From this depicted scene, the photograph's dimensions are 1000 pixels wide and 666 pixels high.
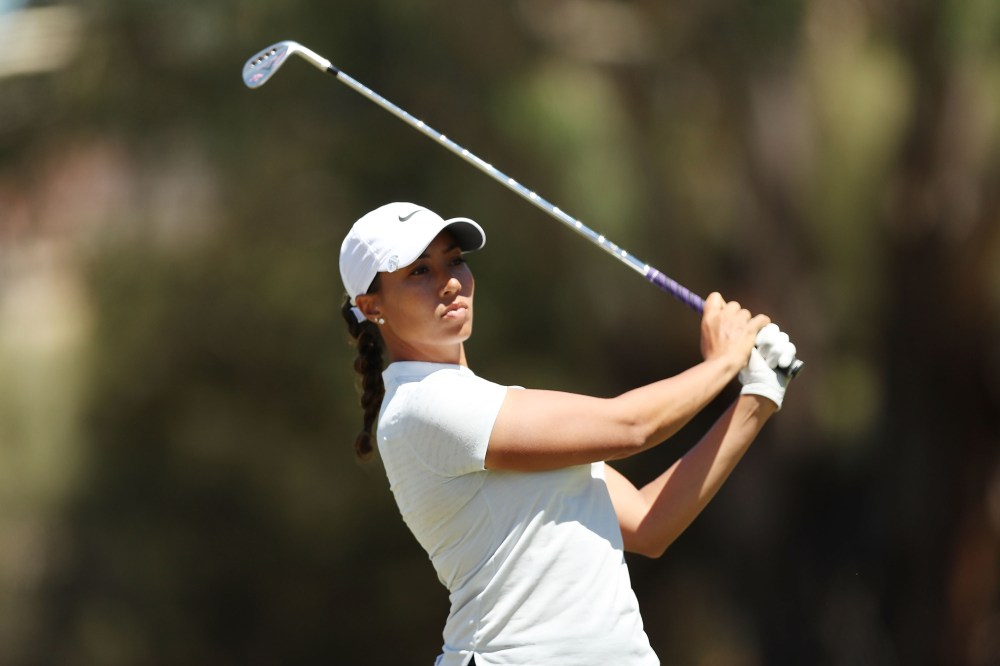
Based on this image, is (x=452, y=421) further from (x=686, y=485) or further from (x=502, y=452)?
(x=686, y=485)

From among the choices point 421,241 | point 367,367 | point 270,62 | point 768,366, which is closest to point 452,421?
point 421,241

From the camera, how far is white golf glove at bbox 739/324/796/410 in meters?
2.29

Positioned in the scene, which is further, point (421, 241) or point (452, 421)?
point (421, 241)

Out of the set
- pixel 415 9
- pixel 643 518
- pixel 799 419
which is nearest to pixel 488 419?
pixel 643 518

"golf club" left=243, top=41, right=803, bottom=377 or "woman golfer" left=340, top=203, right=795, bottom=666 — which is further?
"golf club" left=243, top=41, right=803, bottom=377

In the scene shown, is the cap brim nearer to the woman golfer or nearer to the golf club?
the woman golfer

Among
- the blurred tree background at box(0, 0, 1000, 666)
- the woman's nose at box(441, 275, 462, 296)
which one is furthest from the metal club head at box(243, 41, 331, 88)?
the blurred tree background at box(0, 0, 1000, 666)

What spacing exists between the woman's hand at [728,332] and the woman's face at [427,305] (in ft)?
1.21

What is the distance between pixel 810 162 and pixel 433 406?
5.04 metres

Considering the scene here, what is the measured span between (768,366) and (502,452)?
1.61 ft

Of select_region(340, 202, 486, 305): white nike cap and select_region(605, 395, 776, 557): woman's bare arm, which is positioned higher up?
select_region(340, 202, 486, 305): white nike cap

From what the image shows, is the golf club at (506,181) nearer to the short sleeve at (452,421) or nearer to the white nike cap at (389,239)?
the white nike cap at (389,239)

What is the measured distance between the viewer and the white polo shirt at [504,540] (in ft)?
6.77

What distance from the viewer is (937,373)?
6.79m
